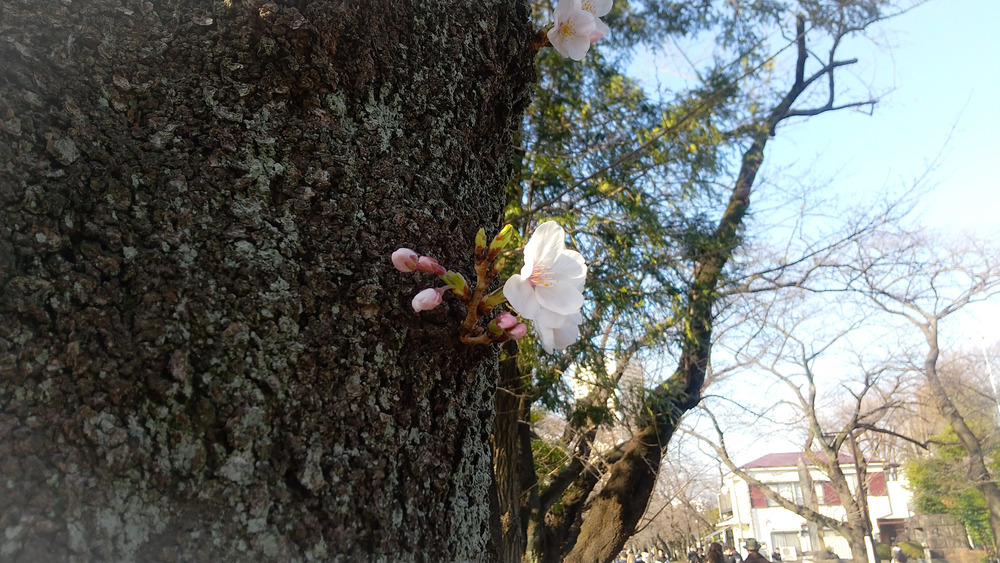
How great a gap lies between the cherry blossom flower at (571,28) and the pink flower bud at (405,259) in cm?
60

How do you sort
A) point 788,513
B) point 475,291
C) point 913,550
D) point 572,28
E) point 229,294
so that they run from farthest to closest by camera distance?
point 788,513 → point 913,550 → point 572,28 → point 475,291 → point 229,294

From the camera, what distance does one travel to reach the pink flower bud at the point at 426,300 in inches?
34.1

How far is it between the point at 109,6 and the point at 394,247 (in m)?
0.48

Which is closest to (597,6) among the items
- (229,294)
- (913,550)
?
(229,294)

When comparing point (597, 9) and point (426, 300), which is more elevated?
point (597, 9)

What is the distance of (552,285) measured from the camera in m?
1.00

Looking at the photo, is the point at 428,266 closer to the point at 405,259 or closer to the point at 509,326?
the point at 405,259

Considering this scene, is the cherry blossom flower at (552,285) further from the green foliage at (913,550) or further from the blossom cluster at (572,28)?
the green foliage at (913,550)

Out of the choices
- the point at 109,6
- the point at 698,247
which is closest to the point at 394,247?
the point at 109,6

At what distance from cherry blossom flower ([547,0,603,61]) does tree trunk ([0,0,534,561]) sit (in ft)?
1.06

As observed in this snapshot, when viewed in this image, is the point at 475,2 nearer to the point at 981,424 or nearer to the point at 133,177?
the point at 133,177

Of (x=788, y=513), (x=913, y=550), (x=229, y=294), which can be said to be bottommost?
(x=229, y=294)

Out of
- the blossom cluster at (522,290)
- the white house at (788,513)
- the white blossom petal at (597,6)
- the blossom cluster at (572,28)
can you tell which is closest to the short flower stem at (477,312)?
the blossom cluster at (522,290)

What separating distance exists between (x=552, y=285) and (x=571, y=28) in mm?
567
